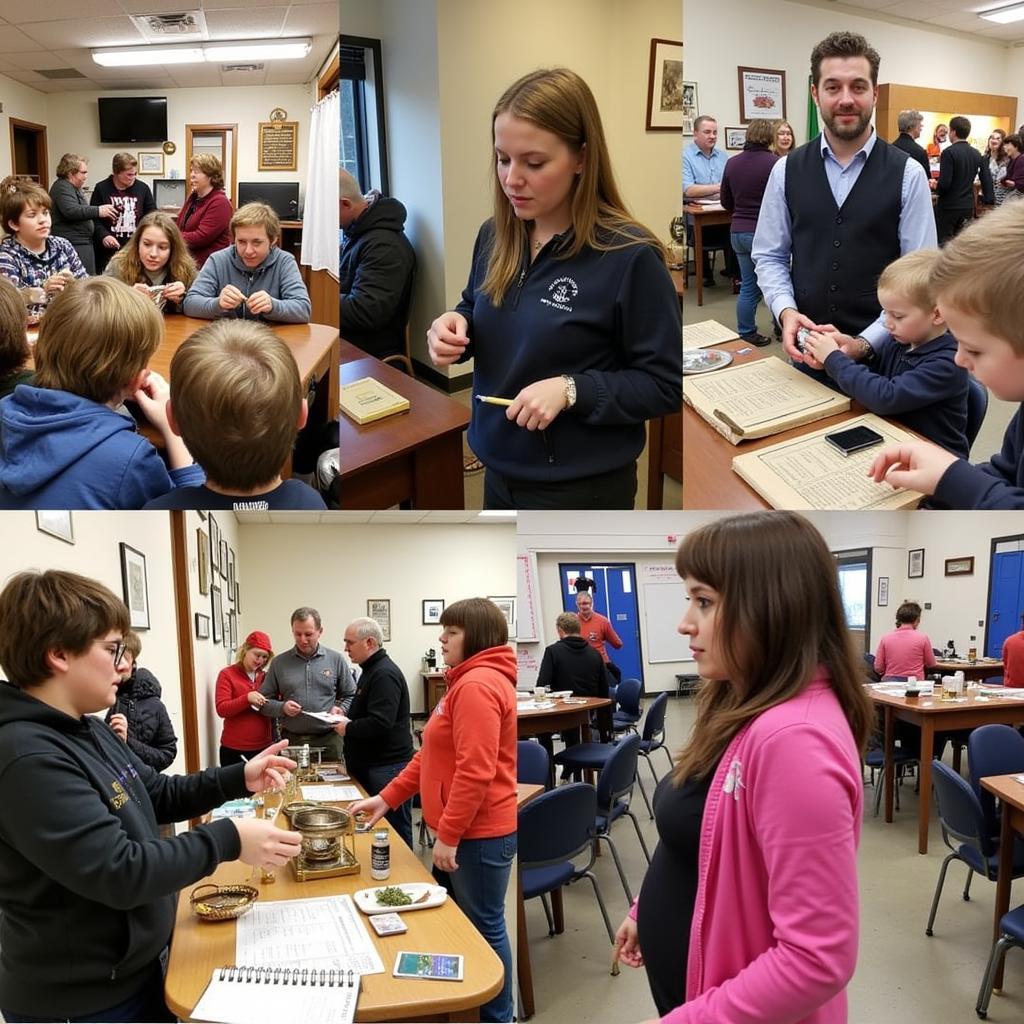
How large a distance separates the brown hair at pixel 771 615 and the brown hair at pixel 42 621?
97 cm

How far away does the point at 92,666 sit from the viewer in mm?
1481

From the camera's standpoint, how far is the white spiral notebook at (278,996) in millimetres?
1663

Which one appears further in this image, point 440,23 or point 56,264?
point 56,264

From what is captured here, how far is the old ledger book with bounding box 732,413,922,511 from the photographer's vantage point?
1662 millimetres

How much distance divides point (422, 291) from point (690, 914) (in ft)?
3.44

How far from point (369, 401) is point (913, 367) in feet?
3.43

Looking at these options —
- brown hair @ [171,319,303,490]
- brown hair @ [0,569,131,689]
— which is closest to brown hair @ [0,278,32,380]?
brown hair @ [171,319,303,490]

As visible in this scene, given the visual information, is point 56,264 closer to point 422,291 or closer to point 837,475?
point 422,291

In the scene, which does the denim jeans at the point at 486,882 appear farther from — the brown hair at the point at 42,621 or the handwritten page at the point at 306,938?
the brown hair at the point at 42,621

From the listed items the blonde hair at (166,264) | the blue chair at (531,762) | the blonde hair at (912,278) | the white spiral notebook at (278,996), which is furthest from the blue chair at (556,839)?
the blonde hair at (166,264)

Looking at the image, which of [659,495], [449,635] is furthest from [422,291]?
[449,635]

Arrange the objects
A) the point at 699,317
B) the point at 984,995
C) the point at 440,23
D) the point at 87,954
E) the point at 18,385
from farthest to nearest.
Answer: the point at 984,995
the point at 699,317
the point at 18,385
the point at 87,954
the point at 440,23

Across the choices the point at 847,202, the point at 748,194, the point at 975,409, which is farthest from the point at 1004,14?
the point at 975,409

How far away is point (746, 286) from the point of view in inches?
72.5
